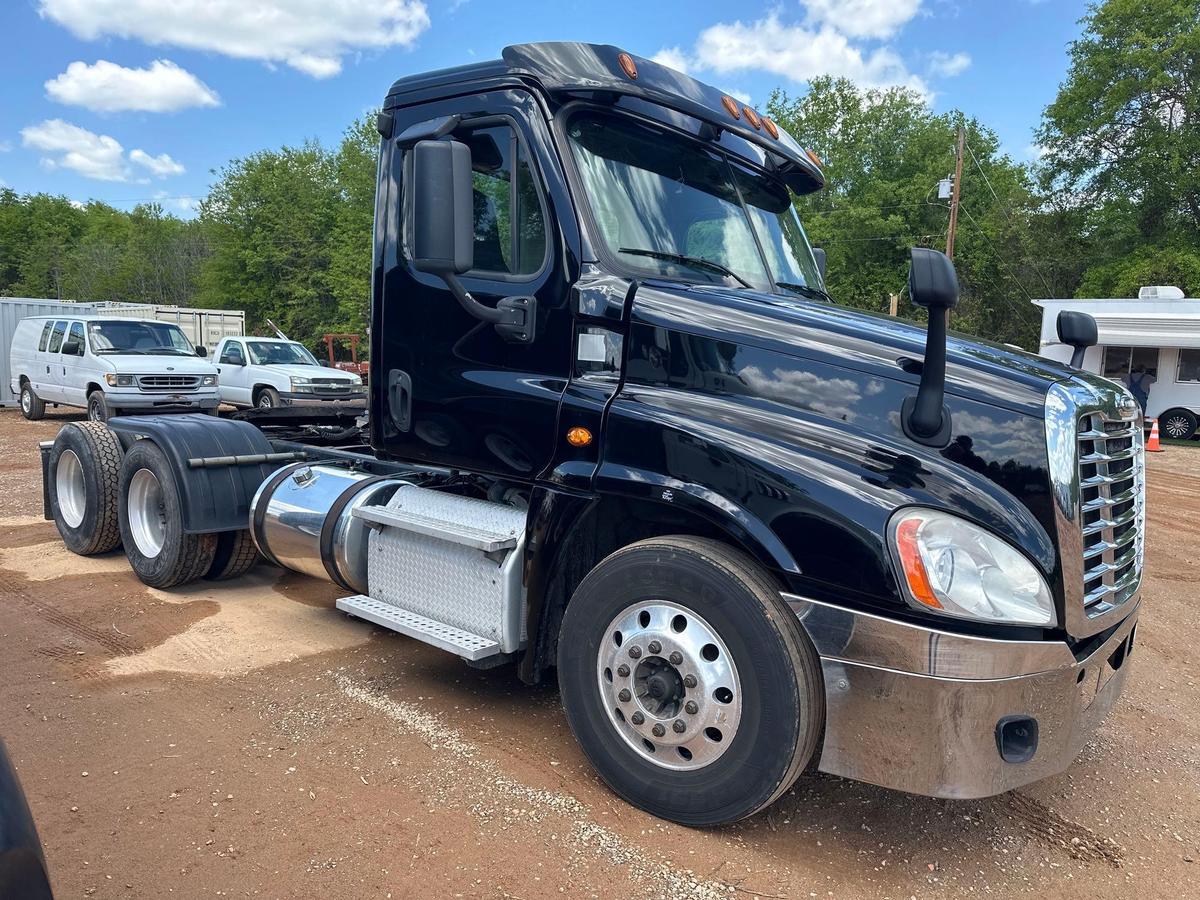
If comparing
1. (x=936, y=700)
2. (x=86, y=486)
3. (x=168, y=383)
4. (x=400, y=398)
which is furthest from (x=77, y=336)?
(x=936, y=700)

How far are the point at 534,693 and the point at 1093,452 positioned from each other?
272 cm

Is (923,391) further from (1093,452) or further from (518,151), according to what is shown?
(518,151)

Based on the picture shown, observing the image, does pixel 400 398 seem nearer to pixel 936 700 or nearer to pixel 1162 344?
pixel 936 700

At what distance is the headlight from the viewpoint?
2.66 m

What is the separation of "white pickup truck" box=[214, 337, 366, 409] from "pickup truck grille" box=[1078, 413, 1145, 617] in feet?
49.4

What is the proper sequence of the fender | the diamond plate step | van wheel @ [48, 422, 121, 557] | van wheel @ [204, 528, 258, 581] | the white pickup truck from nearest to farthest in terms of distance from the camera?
1. the diamond plate step
2. the fender
3. van wheel @ [204, 528, 258, 581]
4. van wheel @ [48, 422, 121, 557]
5. the white pickup truck

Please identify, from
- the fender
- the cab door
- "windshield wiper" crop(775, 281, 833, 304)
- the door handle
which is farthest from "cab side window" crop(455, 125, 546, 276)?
the fender

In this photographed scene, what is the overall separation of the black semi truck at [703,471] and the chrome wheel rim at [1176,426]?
2257 centimetres

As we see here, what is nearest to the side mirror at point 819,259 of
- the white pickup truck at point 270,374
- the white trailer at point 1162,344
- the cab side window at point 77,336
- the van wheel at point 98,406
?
the white pickup truck at point 270,374

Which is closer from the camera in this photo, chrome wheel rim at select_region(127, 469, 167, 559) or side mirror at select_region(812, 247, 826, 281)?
side mirror at select_region(812, 247, 826, 281)

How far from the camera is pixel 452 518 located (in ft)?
13.2

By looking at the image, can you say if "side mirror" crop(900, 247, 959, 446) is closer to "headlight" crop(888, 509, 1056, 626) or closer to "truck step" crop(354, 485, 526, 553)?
"headlight" crop(888, 509, 1056, 626)

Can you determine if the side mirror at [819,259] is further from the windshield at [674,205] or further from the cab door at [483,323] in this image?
the cab door at [483,323]

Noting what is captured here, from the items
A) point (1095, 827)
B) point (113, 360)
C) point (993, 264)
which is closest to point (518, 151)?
point (1095, 827)
